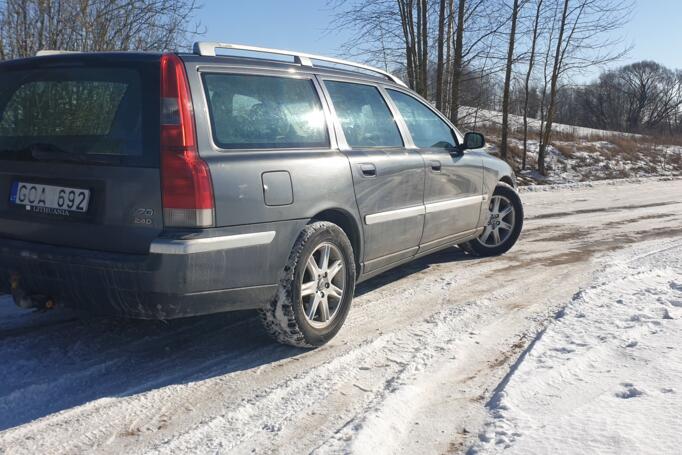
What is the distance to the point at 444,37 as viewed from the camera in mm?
14242

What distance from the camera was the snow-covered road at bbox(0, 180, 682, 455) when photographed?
2.58 meters

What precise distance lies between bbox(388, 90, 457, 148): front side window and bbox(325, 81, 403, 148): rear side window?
24 centimetres

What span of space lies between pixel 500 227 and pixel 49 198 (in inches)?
178

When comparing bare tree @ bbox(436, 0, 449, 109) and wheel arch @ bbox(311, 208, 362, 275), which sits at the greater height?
bare tree @ bbox(436, 0, 449, 109)

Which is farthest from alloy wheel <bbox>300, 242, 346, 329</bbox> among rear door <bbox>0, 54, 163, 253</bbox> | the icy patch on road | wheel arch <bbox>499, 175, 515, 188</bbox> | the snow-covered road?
wheel arch <bbox>499, 175, 515, 188</bbox>

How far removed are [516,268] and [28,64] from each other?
4.35 meters

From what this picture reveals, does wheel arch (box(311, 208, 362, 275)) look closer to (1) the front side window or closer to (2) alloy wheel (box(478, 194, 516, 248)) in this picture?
(1) the front side window

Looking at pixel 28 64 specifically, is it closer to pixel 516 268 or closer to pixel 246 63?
pixel 246 63

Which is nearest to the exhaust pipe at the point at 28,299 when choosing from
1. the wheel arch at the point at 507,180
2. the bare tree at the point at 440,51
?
the wheel arch at the point at 507,180

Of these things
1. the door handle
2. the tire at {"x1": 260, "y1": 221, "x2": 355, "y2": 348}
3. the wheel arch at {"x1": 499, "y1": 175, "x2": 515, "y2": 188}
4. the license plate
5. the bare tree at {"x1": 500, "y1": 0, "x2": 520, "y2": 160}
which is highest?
the bare tree at {"x1": 500, "y1": 0, "x2": 520, "y2": 160}

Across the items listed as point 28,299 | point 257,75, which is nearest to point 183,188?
point 257,75

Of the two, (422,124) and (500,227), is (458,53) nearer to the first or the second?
(500,227)

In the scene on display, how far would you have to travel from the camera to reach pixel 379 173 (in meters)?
4.20

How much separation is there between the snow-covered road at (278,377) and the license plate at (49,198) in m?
0.85
